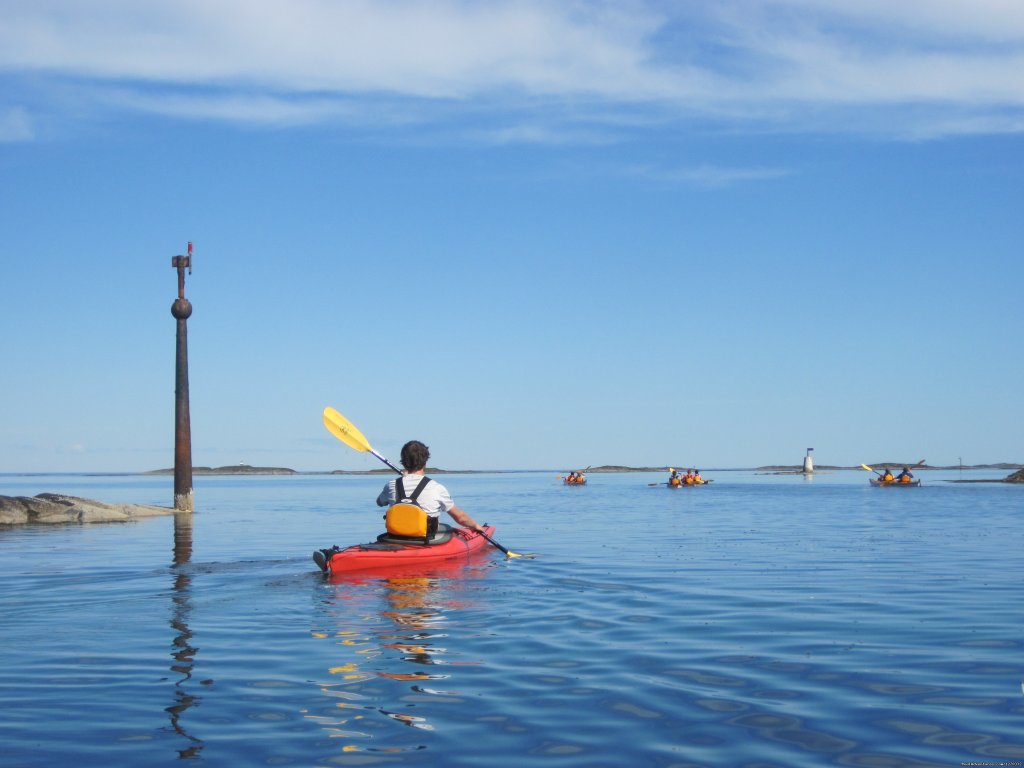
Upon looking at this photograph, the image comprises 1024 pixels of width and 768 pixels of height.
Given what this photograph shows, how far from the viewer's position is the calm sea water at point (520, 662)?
6.26 m

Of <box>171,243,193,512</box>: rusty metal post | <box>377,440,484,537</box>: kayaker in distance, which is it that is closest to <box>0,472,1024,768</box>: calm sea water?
<box>377,440,484,537</box>: kayaker in distance

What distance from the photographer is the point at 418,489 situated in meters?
15.3

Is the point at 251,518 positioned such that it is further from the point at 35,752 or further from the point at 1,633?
the point at 35,752

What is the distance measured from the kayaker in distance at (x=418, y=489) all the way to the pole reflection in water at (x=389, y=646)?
39.5 inches

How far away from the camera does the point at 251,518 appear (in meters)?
34.9

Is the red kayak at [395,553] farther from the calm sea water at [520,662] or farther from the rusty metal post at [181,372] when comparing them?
the rusty metal post at [181,372]

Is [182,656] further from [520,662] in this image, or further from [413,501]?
[413,501]

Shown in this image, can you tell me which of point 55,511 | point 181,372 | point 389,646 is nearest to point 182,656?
point 389,646

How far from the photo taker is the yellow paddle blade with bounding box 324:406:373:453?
21141 millimetres

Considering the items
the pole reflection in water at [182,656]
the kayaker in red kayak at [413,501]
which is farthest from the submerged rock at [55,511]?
the kayaker in red kayak at [413,501]

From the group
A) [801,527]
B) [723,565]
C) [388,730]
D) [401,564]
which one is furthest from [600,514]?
[388,730]

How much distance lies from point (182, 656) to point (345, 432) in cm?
1214

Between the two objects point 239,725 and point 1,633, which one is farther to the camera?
point 1,633

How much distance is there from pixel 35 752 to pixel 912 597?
10.9 metres
